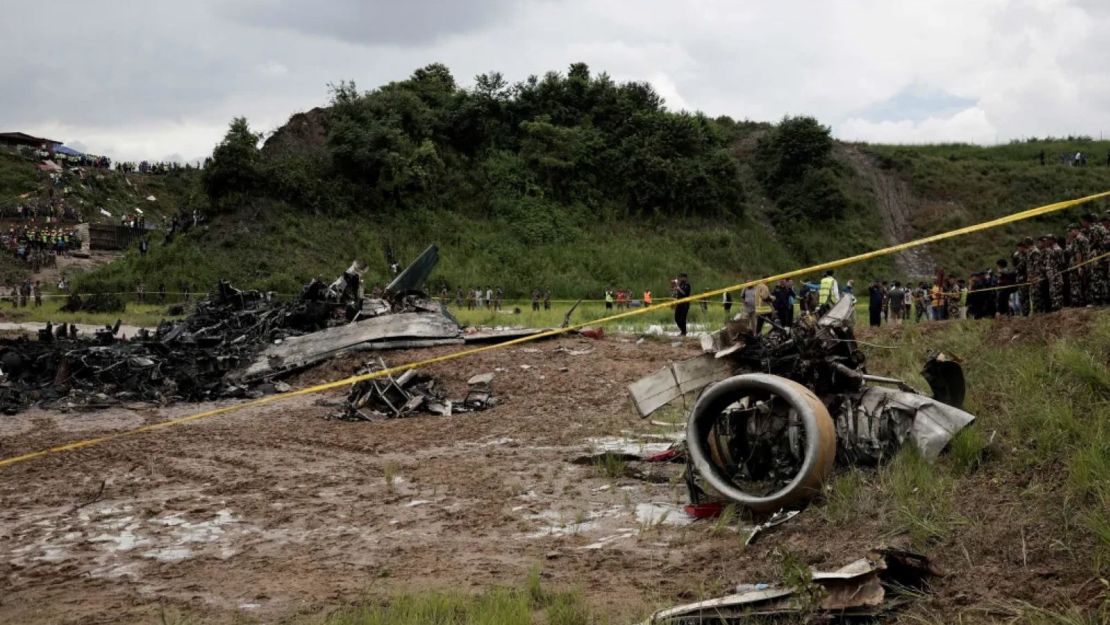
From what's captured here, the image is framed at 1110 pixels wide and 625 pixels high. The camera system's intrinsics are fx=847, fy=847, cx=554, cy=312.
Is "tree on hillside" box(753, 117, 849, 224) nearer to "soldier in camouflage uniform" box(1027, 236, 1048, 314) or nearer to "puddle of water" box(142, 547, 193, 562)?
"soldier in camouflage uniform" box(1027, 236, 1048, 314)

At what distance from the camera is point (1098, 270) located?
506 inches

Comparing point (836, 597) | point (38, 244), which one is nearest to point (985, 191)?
point (836, 597)

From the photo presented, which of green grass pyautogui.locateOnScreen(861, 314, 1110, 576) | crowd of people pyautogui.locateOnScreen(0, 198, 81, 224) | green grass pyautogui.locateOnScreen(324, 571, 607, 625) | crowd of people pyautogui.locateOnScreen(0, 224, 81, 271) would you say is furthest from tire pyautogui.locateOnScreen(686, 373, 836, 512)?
crowd of people pyautogui.locateOnScreen(0, 198, 81, 224)

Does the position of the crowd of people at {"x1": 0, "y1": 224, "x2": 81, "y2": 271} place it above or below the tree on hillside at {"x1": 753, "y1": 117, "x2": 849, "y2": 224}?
below

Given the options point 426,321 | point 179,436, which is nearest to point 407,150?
point 426,321

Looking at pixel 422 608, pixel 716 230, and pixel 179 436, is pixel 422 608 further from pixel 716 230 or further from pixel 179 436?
pixel 716 230

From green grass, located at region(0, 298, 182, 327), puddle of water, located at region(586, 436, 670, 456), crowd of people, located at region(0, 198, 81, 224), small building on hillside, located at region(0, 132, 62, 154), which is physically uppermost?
small building on hillside, located at region(0, 132, 62, 154)

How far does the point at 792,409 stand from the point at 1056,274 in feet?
31.2

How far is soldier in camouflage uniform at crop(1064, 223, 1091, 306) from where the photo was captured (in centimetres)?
1308

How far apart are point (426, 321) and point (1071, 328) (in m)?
12.2

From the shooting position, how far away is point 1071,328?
8.44 meters

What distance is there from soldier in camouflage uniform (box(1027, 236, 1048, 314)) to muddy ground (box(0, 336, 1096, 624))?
741cm

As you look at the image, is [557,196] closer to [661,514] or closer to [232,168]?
[232,168]

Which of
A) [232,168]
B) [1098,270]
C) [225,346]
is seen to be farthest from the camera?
[232,168]
